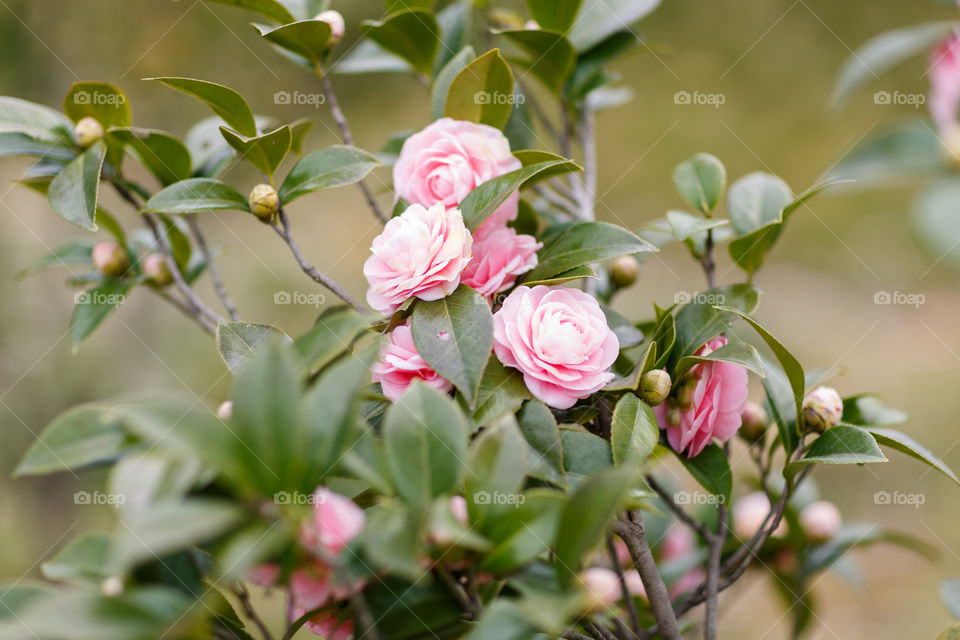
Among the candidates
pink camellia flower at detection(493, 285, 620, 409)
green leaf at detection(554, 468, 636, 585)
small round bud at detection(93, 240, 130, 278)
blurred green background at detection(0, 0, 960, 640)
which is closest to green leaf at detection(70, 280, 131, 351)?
small round bud at detection(93, 240, 130, 278)

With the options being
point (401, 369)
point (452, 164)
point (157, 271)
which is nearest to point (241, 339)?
point (401, 369)

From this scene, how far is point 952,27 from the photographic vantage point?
0.59 m

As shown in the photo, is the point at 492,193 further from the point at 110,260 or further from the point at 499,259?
the point at 110,260

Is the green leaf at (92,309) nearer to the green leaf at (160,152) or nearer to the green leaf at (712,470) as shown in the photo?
the green leaf at (160,152)

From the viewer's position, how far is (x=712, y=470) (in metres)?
0.62

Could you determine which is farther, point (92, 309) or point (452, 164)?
point (92, 309)

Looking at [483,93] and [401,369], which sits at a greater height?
[483,93]

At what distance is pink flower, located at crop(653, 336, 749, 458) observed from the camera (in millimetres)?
594

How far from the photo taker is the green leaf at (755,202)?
763 mm

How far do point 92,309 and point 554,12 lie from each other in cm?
60

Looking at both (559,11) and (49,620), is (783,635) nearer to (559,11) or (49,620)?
(559,11)

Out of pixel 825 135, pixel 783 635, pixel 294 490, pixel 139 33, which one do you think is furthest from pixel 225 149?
pixel 825 135

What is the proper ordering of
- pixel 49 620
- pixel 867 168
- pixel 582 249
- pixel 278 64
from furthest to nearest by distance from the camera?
pixel 278 64
pixel 582 249
pixel 867 168
pixel 49 620

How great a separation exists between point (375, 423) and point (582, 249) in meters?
0.23
